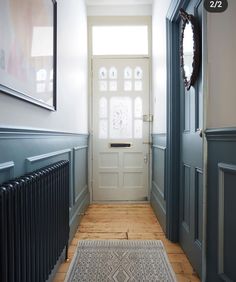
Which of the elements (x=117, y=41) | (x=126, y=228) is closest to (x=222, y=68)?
(x=126, y=228)

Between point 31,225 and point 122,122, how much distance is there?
114 inches

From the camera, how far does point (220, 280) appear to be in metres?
1.45

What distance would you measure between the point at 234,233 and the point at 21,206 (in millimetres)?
982

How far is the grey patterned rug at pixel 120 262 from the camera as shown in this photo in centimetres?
187

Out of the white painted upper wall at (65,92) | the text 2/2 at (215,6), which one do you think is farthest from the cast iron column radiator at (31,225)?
the text 2/2 at (215,6)

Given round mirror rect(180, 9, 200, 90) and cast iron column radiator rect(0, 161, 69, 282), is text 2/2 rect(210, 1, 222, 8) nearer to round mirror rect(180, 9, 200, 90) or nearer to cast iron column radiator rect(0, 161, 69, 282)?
round mirror rect(180, 9, 200, 90)

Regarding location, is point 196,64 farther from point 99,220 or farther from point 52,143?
point 99,220

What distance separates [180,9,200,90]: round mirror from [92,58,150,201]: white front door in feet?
5.60

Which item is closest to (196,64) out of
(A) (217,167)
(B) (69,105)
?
(A) (217,167)

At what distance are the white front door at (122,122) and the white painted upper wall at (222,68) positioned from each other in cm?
238

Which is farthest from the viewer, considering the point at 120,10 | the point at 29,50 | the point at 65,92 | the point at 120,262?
the point at 120,10

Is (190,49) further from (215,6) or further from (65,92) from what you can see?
(65,92)

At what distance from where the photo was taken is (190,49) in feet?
6.91

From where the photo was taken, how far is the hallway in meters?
2.04
